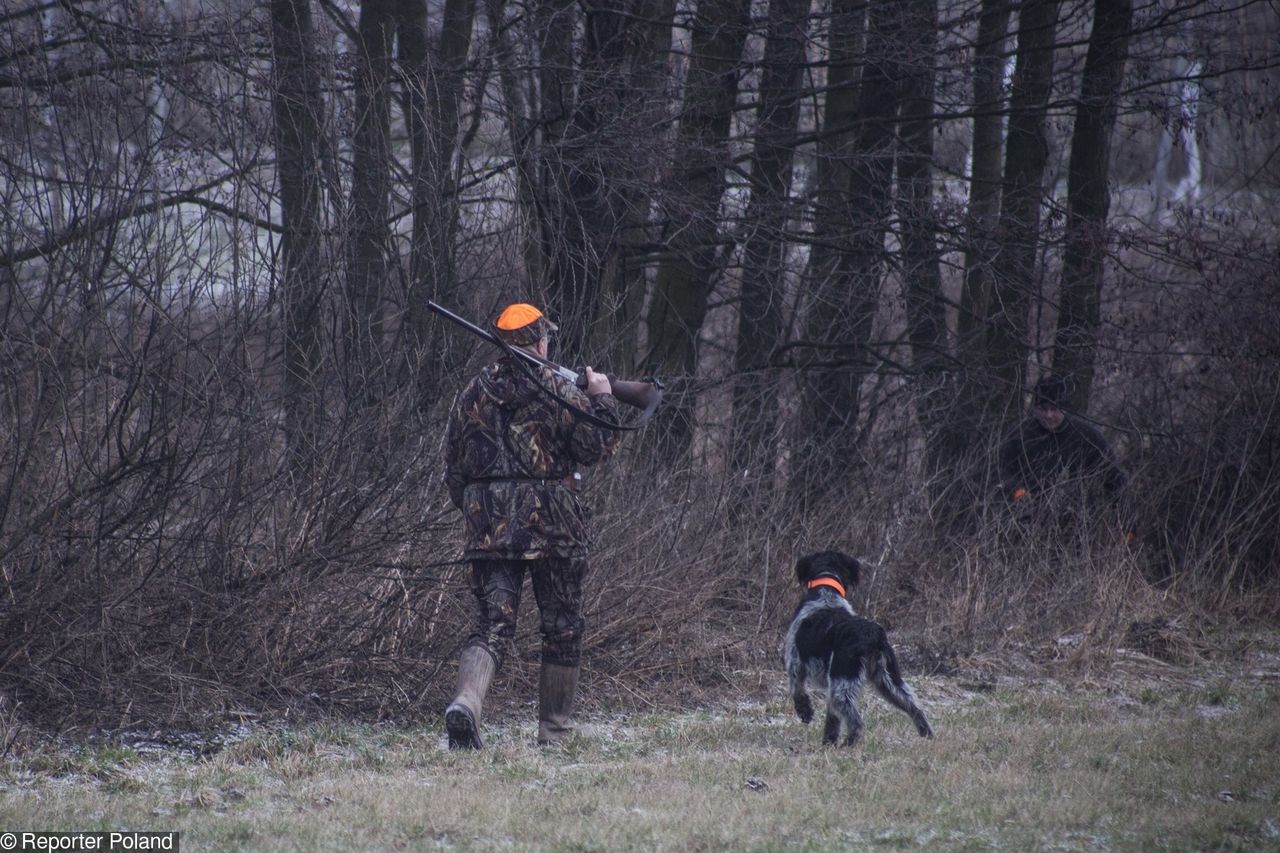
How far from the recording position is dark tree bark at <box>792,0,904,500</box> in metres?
11.3

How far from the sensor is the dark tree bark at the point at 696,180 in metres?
10.6

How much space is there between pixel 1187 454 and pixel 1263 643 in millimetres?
2123

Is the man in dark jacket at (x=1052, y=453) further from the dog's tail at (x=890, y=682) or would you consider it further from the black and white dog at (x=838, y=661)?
the dog's tail at (x=890, y=682)

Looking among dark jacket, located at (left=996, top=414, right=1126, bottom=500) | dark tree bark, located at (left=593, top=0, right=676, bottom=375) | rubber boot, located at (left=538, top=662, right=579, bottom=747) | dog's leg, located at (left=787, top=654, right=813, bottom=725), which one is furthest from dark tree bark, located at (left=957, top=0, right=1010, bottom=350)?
rubber boot, located at (left=538, top=662, right=579, bottom=747)

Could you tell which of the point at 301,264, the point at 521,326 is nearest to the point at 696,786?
the point at 521,326

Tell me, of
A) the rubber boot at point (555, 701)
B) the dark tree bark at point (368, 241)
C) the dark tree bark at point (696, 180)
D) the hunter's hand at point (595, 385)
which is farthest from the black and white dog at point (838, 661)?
the dark tree bark at point (696, 180)

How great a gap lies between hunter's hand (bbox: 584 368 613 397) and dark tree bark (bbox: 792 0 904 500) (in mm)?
4457

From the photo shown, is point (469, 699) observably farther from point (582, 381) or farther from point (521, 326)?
point (521, 326)

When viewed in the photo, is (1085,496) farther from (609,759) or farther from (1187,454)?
(609,759)

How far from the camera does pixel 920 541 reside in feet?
34.8

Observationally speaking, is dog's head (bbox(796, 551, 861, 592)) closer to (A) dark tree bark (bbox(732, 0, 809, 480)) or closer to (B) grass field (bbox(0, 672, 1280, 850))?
(B) grass field (bbox(0, 672, 1280, 850))

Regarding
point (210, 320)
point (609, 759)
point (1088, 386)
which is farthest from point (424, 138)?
point (1088, 386)

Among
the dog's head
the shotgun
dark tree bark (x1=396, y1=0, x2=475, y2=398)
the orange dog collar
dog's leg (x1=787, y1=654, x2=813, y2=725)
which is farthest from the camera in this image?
dark tree bark (x1=396, y1=0, x2=475, y2=398)

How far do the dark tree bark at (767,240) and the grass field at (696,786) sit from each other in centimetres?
365
